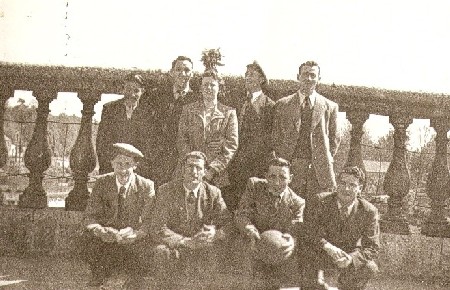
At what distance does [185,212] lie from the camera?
367 cm

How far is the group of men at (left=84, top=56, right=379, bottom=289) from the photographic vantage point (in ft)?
11.7

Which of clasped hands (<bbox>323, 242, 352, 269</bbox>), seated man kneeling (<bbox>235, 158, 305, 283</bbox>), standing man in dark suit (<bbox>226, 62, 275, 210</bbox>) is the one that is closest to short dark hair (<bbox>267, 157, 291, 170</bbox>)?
seated man kneeling (<bbox>235, 158, 305, 283</bbox>)

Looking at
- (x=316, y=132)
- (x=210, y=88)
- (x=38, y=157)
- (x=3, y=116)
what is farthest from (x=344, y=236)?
(x=3, y=116)

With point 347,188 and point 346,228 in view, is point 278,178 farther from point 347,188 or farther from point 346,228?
point 346,228

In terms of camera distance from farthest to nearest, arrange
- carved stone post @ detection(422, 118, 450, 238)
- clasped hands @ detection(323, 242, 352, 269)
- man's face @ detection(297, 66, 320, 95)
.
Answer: carved stone post @ detection(422, 118, 450, 238) → man's face @ detection(297, 66, 320, 95) → clasped hands @ detection(323, 242, 352, 269)

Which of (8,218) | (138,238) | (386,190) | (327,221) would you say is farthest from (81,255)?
(386,190)

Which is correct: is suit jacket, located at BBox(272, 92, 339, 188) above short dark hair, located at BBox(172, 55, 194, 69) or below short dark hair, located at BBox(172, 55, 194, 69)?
below

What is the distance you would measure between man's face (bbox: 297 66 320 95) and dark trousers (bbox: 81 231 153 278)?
160cm

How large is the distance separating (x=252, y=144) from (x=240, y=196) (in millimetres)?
403

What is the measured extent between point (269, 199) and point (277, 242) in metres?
0.30

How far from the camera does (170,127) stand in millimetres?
4105

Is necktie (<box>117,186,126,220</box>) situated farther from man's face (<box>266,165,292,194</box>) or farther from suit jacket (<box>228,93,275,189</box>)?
man's face (<box>266,165,292,194</box>)

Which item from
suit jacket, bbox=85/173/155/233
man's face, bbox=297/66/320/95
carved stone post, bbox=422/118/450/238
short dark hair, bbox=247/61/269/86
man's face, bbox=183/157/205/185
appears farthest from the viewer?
carved stone post, bbox=422/118/450/238

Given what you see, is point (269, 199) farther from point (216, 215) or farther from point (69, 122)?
point (69, 122)
